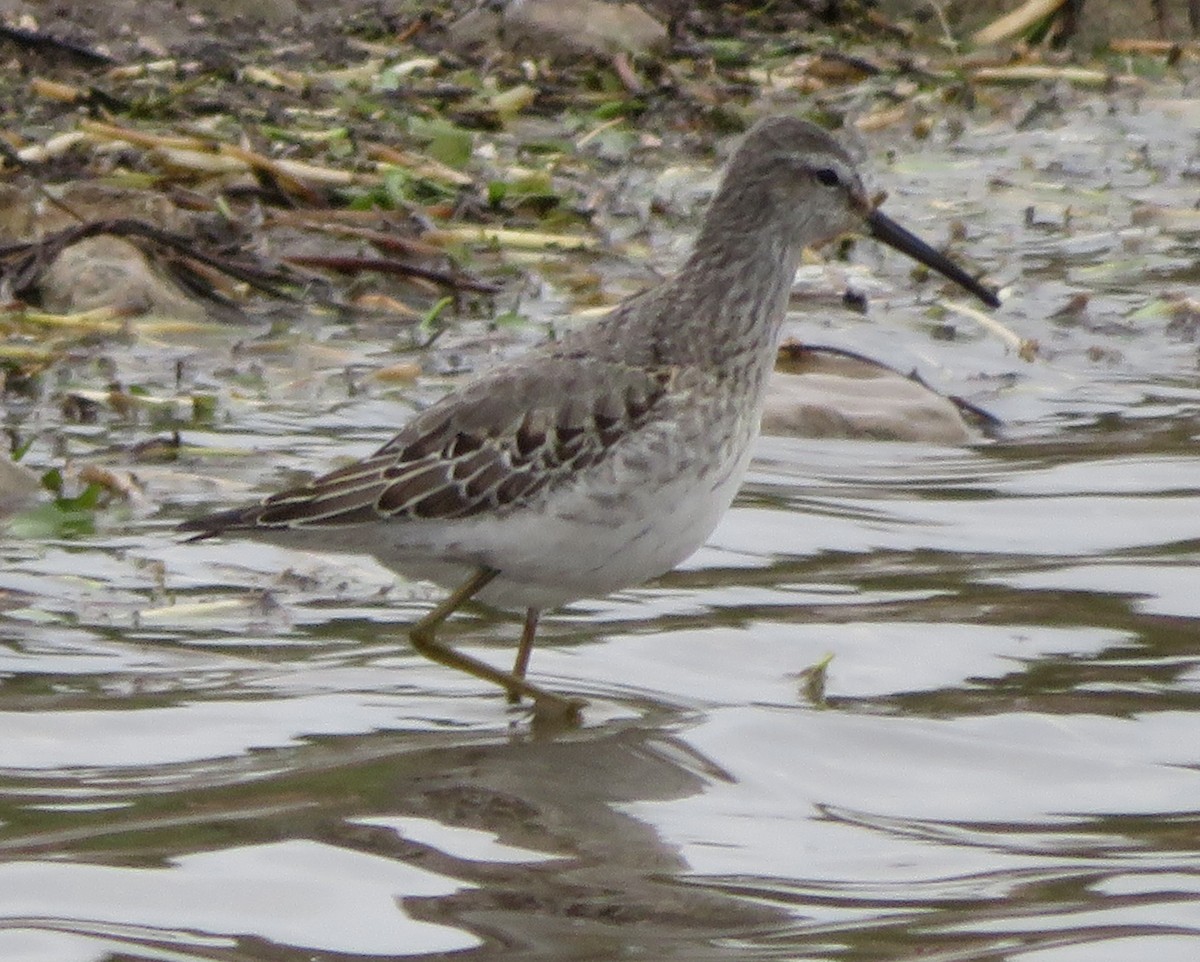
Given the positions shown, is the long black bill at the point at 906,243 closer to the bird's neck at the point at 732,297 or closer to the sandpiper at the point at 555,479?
the bird's neck at the point at 732,297

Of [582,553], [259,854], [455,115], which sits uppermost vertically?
[455,115]

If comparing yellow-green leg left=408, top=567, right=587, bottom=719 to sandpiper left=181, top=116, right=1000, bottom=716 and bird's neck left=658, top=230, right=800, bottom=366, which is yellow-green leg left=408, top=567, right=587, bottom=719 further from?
bird's neck left=658, top=230, right=800, bottom=366

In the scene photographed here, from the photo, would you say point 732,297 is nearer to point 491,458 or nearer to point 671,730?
point 491,458

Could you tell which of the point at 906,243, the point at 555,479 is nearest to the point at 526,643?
the point at 555,479

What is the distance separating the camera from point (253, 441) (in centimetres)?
822

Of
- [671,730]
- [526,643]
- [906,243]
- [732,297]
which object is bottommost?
[671,730]

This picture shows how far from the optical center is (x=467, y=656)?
20.6 ft

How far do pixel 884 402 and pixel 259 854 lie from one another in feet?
14.3

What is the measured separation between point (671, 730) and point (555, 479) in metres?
0.72

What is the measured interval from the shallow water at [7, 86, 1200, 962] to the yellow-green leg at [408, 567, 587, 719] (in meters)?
0.08

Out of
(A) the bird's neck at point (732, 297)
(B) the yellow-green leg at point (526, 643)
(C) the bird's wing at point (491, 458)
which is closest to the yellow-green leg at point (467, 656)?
(B) the yellow-green leg at point (526, 643)

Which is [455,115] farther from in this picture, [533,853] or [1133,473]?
[533,853]

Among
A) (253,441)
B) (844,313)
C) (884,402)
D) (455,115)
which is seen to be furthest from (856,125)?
(253,441)

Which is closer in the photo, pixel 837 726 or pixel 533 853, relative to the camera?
pixel 533 853
